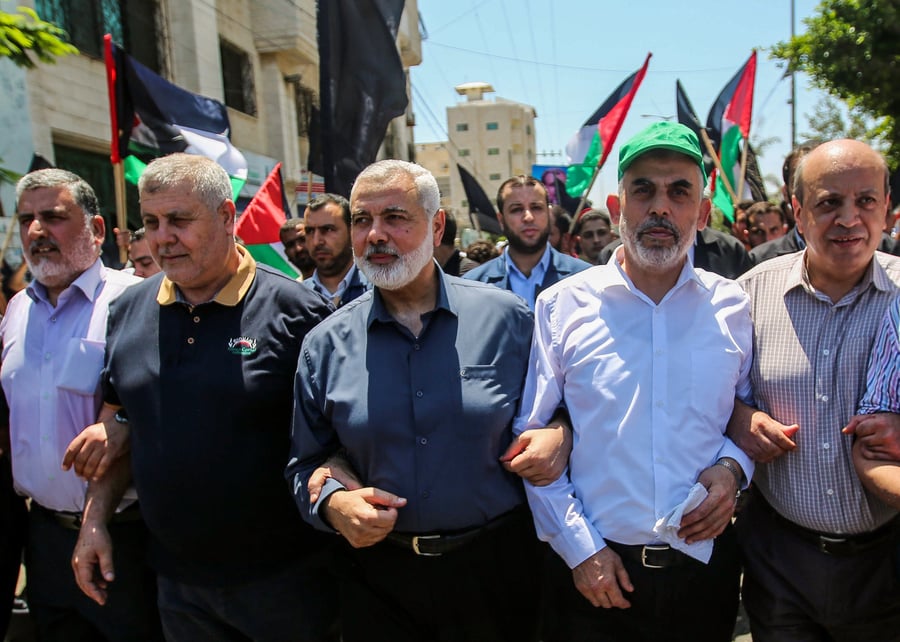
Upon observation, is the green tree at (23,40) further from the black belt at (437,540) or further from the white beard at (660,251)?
the white beard at (660,251)

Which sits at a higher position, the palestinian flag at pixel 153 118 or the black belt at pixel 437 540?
the palestinian flag at pixel 153 118

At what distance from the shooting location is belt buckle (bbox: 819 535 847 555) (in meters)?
2.32

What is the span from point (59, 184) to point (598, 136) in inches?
251

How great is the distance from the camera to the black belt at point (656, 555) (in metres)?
2.26

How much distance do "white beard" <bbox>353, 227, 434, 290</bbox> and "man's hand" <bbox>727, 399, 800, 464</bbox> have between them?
1185 millimetres

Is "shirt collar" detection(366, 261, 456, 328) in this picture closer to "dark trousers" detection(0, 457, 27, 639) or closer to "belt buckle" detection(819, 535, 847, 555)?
"belt buckle" detection(819, 535, 847, 555)

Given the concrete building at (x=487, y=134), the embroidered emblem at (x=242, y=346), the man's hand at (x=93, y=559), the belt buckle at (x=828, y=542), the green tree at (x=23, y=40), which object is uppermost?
the concrete building at (x=487, y=134)

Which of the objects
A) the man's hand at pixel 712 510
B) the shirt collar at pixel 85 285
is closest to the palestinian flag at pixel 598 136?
the shirt collar at pixel 85 285

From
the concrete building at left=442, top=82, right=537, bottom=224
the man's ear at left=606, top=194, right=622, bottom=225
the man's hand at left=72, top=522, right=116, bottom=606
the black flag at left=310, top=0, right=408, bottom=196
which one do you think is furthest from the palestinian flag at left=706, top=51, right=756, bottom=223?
the concrete building at left=442, top=82, right=537, bottom=224

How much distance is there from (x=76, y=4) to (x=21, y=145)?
347cm

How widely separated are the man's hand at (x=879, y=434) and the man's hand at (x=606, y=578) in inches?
31.9

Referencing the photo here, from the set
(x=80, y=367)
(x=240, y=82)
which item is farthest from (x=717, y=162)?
(x=240, y=82)

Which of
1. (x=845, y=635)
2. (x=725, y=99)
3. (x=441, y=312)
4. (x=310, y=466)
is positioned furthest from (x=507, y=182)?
(x=725, y=99)

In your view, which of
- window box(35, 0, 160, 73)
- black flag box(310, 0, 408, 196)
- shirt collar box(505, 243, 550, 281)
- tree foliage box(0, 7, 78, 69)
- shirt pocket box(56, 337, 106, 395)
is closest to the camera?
shirt pocket box(56, 337, 106, 395)
